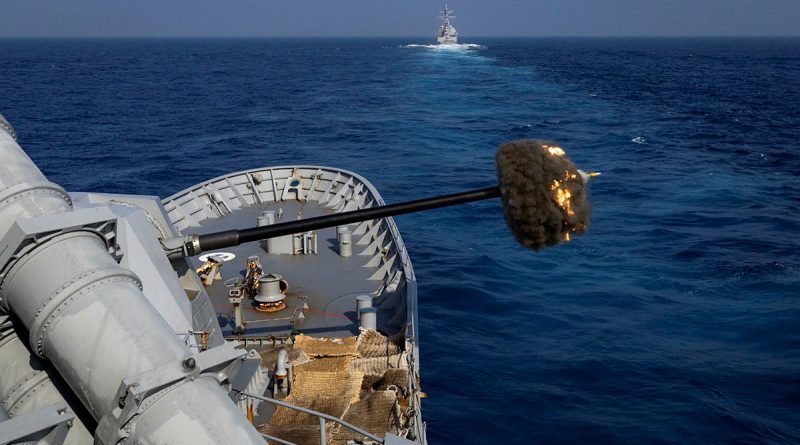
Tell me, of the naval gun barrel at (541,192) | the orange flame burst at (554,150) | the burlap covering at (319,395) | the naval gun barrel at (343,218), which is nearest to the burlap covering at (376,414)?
the burlap covering at (319,395)

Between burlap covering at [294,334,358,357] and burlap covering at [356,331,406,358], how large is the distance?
6.3 inches

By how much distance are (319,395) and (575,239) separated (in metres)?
18.9

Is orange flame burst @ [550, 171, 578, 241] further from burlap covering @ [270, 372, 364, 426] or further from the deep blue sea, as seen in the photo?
the deep blue sea

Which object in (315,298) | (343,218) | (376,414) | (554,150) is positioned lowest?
(315,298)

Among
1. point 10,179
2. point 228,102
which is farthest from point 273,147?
point 10,179

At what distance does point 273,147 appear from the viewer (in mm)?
52344

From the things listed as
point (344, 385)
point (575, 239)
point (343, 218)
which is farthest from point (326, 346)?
point (575, 239)

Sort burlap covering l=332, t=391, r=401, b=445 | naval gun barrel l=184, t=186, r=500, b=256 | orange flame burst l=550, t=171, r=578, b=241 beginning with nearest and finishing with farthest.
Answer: orange flame burst l=550, t=171, r=578, b=241
naval gun barrel l=184, t=186, r=500, b=256
burlap covering l=332, t=391, r=401, b=445

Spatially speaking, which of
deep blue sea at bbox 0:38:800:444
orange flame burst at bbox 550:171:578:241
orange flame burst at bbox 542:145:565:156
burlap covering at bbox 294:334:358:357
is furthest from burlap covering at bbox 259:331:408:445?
orange flame burst at bbox 542:145:565:156

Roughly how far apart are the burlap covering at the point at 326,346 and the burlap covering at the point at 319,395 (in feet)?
2.20

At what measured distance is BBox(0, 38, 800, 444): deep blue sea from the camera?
58.7 feet

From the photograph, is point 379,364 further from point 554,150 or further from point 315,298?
point 554,150

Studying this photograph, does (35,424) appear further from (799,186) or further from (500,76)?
(500,76)

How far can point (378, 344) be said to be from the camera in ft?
44.0
